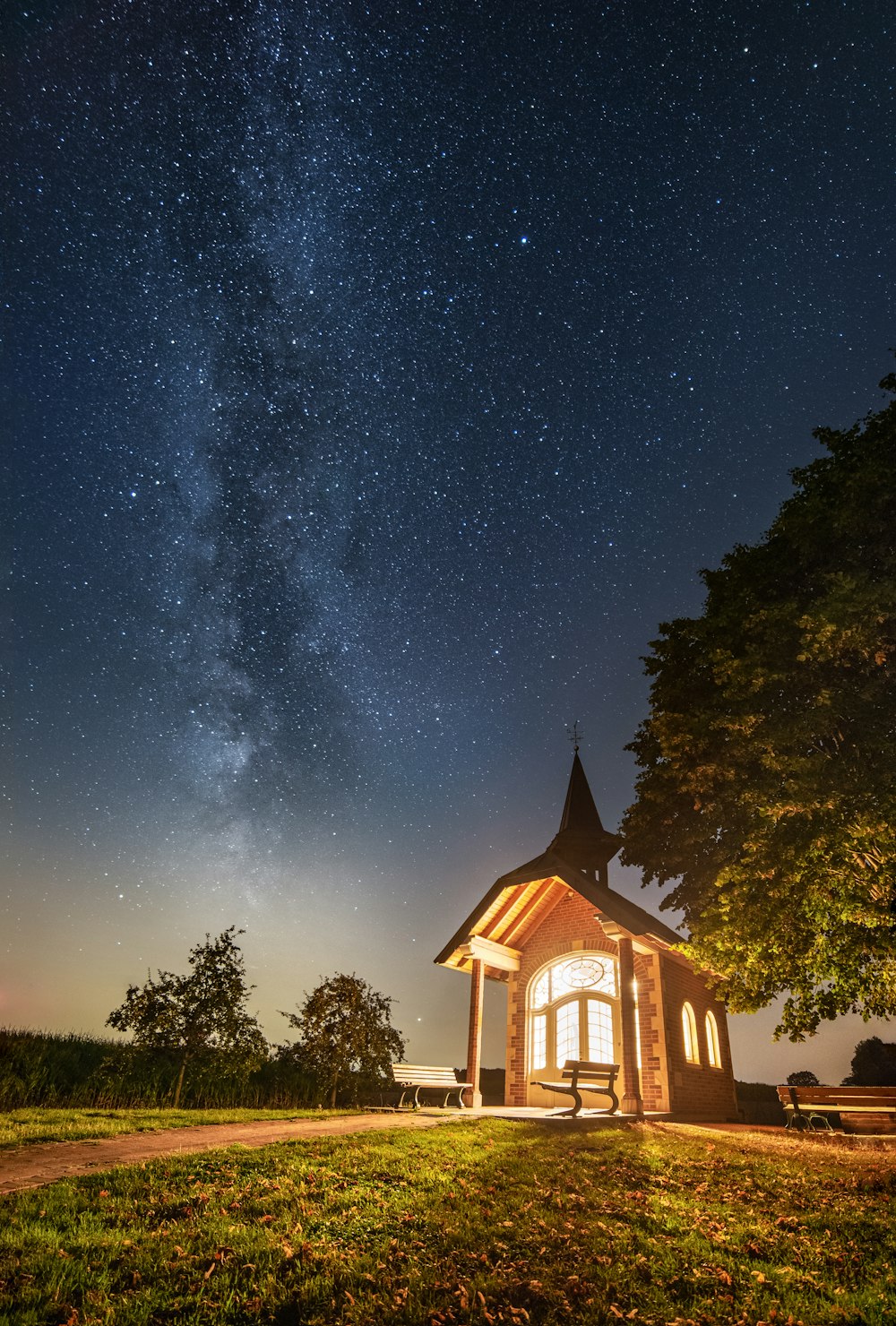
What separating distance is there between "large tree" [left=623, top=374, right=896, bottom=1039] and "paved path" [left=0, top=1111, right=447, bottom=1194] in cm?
616

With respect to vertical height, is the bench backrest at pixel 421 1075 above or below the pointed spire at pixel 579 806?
below

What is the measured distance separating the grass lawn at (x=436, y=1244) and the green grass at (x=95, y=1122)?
2.32 metres

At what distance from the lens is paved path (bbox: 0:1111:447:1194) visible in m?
6.68

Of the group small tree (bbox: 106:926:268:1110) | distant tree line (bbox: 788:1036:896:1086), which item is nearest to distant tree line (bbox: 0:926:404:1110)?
small tree (bbox: 106:926:268:1110)

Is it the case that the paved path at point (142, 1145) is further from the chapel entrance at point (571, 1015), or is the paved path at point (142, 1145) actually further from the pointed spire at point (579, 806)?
the pointed spire at point (579, 806)

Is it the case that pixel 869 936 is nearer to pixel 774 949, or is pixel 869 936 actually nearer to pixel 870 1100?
pixel 774 949

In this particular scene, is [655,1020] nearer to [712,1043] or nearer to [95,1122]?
[712,1043]

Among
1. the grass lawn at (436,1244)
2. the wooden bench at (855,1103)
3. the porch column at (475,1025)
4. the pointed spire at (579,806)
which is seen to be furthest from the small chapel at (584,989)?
the grass lawn at (436,1244)

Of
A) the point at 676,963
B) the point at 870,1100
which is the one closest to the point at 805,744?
the point at 870,1100

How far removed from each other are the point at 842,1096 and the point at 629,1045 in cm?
404

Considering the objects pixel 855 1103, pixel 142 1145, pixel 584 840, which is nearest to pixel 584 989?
pixel 855 1103

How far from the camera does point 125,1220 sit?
5.41 meters

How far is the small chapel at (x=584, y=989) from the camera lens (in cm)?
1683

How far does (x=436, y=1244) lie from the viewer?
5492 mm
